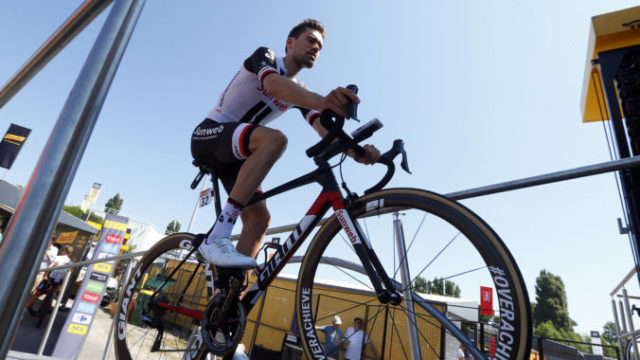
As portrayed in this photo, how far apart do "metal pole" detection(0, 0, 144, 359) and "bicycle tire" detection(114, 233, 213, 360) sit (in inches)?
61.9

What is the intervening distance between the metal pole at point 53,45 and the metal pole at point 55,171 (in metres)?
0.23

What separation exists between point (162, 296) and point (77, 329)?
6862mm

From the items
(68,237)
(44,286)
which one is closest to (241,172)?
(44,286)

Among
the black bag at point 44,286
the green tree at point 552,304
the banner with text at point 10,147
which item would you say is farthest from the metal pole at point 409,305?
the green tree at point 552,304

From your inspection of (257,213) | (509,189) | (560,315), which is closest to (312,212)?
(257,213)

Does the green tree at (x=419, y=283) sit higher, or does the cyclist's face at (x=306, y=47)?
the cyclist's face at (x=306, y=47)

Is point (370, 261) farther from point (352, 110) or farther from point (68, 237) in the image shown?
point (68, 237)

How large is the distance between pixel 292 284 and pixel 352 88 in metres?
11.0

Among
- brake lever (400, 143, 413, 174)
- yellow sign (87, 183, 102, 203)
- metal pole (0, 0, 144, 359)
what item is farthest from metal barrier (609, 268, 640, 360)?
yellow sign (87, 183, 102, 203)

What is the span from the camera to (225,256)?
1.50 meters

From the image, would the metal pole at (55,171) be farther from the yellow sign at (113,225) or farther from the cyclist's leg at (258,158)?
the yellow sign at (113,225)

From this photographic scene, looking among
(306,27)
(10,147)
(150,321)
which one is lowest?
(150,321)

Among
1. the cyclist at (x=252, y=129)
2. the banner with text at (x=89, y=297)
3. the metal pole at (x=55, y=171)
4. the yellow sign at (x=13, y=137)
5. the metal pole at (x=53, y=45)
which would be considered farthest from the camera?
the yellow sign at (x=13, y=137)

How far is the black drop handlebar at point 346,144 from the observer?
131cm
